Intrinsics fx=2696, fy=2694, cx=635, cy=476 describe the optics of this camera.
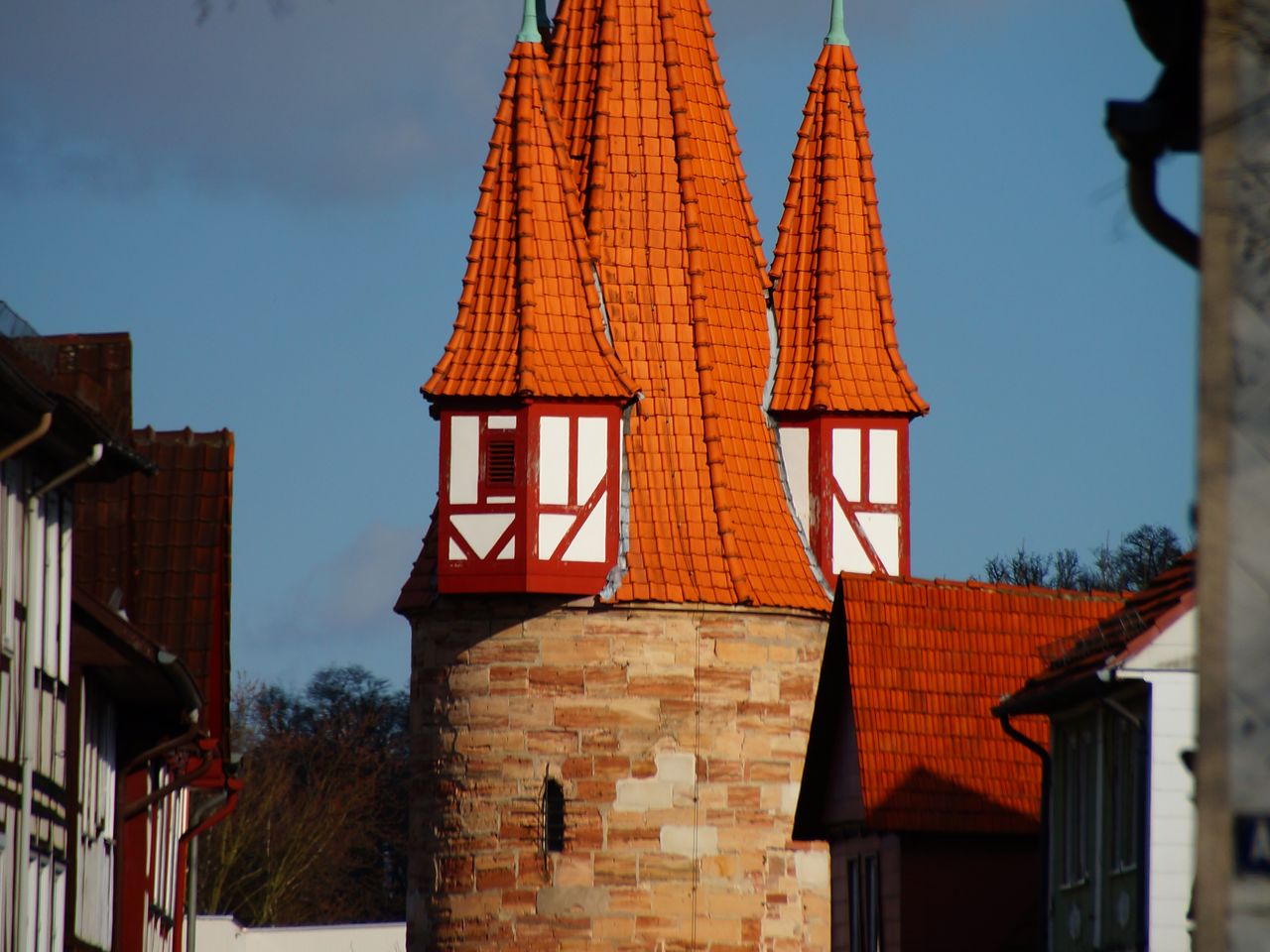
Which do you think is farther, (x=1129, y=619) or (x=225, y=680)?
(x=225, y=680)

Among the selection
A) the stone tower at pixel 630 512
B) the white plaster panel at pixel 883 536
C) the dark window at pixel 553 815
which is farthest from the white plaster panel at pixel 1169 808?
the white plaster panel at pixel 883 536

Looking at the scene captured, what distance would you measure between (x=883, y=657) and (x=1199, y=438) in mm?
16891

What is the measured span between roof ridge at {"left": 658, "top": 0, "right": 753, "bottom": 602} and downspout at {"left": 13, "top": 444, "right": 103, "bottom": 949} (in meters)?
16.0

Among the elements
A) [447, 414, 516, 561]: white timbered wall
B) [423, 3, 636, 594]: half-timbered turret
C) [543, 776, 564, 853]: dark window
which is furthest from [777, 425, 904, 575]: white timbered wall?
[543, 776, 564, 853]: dark window

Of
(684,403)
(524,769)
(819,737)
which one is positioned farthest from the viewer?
(684,403)

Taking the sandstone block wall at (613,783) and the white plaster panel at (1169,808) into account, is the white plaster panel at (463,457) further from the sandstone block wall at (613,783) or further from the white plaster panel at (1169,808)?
the white plaster panel at (1169,808)

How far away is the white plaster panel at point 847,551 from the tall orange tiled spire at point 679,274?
38 centimetres

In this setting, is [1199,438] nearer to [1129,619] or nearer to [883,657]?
[1129,619]

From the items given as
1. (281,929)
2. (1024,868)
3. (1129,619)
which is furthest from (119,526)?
(281,929)

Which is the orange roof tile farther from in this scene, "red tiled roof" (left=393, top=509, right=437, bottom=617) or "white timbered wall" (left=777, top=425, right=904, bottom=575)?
"red tiled roof" (left=393, top=509, right=437, bottom=617)

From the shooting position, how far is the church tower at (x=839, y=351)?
30266mm

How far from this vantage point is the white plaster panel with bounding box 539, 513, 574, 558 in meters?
28.4

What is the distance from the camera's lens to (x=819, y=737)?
21000 millimetres

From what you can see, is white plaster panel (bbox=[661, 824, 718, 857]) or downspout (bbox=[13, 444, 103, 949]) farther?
white plaster panel (bbox=[661, 824, 718, 857])
